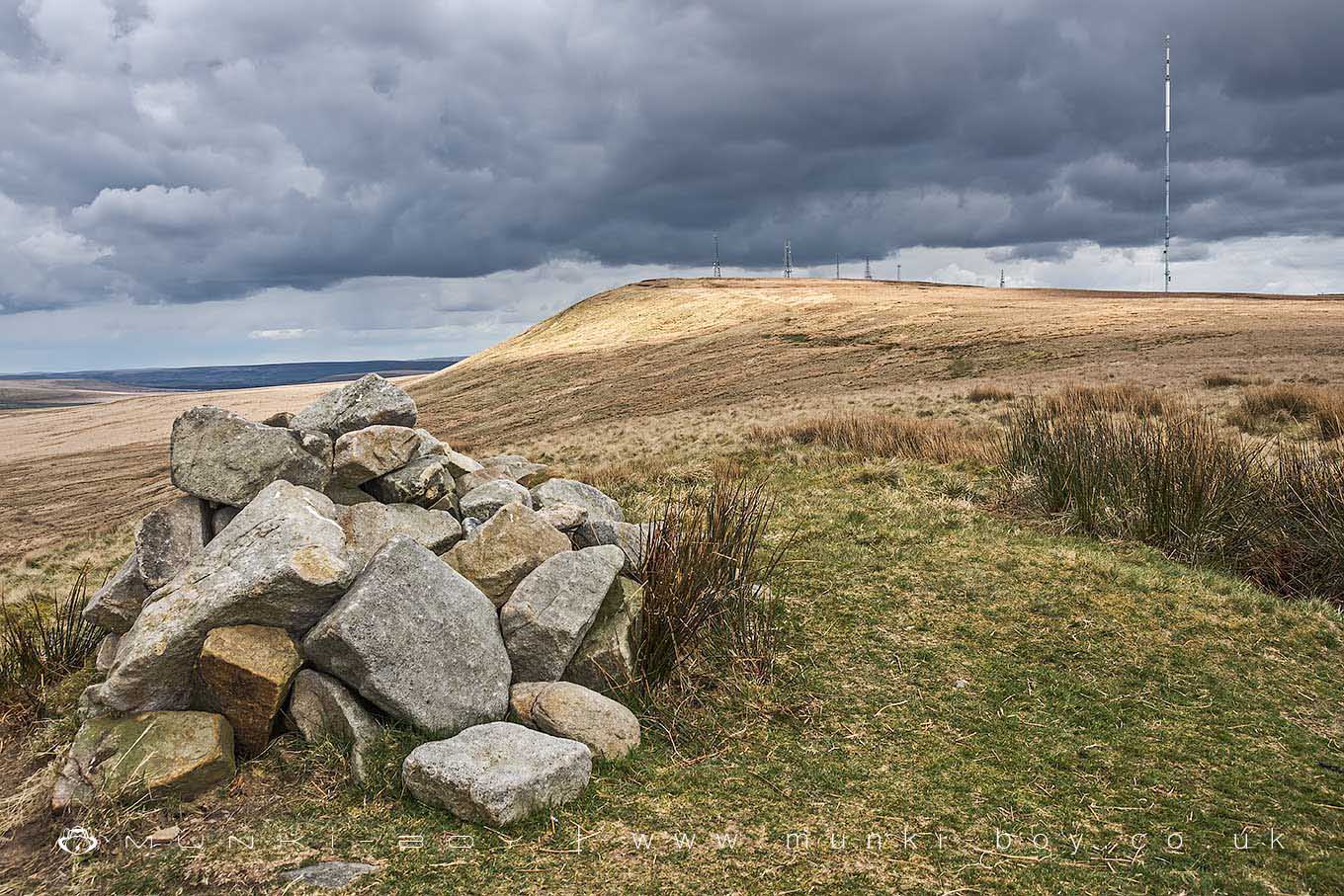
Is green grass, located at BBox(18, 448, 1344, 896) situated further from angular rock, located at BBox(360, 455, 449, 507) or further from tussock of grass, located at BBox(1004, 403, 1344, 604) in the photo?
angular rock, located at BBox(360, 455, 449, 507)

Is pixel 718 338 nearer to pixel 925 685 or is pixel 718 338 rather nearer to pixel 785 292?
pixel 785 292

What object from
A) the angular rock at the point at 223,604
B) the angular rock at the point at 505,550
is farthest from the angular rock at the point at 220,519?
the angular rock at the point at 505,550

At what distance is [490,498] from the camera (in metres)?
8.91

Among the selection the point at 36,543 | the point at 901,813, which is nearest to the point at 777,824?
the point at 901,813

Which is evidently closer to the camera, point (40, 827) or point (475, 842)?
point (475, 842)

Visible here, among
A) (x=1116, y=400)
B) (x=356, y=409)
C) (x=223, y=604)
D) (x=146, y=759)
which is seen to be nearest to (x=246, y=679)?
(x=223, y=604)

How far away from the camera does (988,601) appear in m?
8.38

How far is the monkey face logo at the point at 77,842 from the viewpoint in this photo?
4922mm

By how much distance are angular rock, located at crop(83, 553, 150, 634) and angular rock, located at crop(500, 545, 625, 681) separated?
3.42 metres

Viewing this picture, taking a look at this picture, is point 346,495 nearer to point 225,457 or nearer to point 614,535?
point 225,457

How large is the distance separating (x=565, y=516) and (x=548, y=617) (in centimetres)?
170

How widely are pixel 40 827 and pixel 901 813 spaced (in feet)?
18.2

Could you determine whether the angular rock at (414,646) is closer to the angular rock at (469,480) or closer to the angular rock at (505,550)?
the angular rock at (505,550)

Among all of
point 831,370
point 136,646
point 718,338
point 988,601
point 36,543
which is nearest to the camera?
point 136,646
